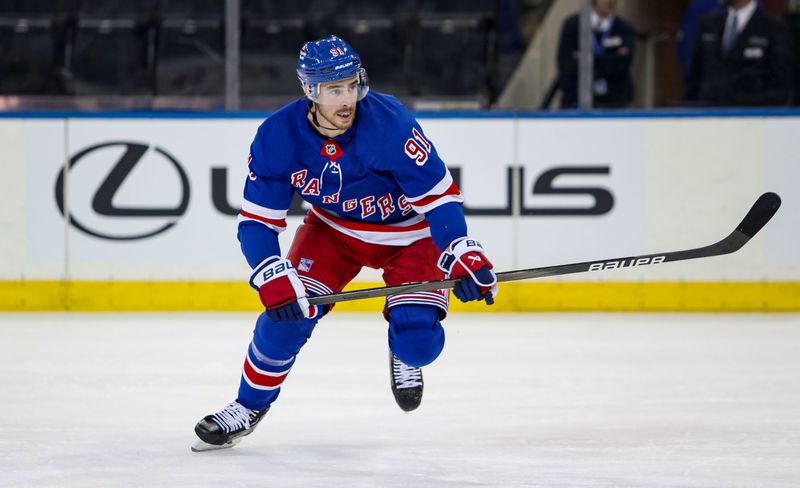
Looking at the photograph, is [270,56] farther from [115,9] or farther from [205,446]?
[205,446]

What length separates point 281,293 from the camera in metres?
2.96

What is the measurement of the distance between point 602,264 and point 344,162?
0.76m

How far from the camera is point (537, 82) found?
6309 millimetres

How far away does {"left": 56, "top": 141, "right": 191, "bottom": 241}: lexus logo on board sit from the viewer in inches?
236

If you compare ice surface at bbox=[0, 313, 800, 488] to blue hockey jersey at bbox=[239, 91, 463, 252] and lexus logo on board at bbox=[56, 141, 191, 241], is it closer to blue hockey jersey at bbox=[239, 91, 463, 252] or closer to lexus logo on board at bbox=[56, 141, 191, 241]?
lexus logo on board at bbox=[56, 141, 191, 241]

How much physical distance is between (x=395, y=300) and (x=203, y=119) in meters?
3.05

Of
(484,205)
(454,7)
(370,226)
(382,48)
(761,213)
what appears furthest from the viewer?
(454,7)

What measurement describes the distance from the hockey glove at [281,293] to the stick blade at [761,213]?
124 centimetres

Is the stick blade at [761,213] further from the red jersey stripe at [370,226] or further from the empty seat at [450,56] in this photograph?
the empty seat at [450,56]

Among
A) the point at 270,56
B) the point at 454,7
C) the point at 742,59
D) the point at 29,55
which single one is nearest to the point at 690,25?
the point at 742,59

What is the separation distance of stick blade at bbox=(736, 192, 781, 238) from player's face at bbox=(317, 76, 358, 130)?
1.11m

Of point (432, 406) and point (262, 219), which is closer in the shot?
point (262, 219)

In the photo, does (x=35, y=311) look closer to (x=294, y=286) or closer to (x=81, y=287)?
(x=81, y=287)

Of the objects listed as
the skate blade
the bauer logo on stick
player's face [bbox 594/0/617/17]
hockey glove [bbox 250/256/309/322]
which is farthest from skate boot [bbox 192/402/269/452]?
player's face [bbox 594/0/617/17]
